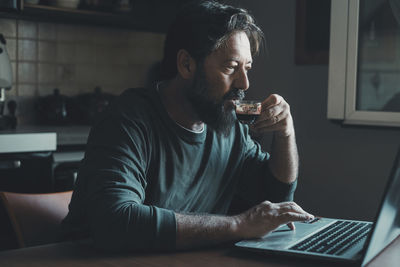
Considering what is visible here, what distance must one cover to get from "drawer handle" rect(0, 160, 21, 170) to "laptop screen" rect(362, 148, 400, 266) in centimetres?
204

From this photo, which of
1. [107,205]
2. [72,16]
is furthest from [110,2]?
[107,205]

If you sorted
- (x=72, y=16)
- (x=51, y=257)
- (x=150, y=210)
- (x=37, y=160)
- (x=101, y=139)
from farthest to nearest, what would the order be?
1. (x=72, y=16)
2. (x=37, y=160)
3. (x=101, y=139)
4. (x=150, y=210)
5. (x=51, y=257)

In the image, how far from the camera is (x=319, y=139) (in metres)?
3.05

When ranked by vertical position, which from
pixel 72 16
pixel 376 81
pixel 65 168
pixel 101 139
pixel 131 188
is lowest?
pixel 65 168

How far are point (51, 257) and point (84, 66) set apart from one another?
104 inches

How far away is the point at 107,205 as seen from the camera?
3.98 ft

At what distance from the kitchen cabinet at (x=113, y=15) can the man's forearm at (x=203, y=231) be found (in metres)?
2.18

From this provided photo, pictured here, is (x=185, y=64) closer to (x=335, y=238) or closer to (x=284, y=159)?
(x=284, y=159)

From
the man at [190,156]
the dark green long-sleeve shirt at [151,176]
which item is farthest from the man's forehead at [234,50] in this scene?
the dark green long-sleeve shirt at [151,176]

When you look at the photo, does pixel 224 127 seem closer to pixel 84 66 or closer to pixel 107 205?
pixel 107 205

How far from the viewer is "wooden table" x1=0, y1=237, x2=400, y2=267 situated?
1.05m

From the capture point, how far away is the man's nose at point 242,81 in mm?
1677

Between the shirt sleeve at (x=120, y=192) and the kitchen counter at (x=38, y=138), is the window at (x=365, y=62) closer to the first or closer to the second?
the kitchen counter at (x=38, y=138)

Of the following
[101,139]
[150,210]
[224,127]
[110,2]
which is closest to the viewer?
[150,210]
